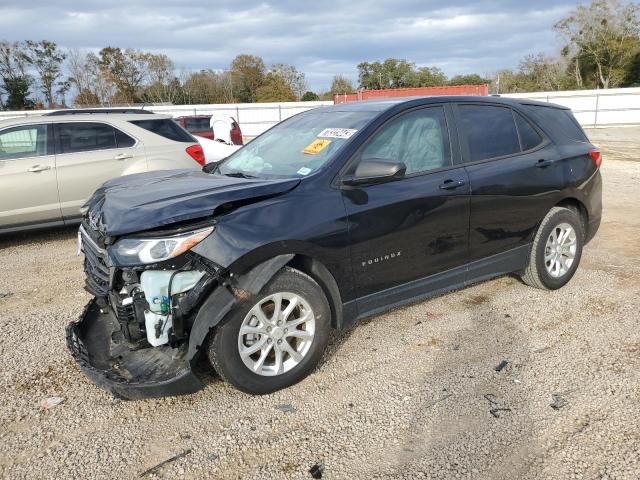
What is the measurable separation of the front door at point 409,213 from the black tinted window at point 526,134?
34.9 inches

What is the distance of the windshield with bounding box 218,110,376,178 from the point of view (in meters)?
3.42

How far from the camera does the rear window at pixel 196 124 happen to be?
55.1ft

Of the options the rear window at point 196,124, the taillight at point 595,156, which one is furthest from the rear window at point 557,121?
the rear window at point 196,124

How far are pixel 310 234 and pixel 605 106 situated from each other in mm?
33071

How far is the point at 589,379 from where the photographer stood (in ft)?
10.3

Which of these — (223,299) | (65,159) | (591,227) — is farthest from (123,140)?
(591,227)

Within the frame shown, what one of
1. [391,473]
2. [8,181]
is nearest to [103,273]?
[391,473]

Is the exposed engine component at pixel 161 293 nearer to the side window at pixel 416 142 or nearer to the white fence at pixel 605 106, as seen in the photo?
the side window at pixel 416 142

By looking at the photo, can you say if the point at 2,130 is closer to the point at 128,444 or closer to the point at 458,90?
the point at 128,444

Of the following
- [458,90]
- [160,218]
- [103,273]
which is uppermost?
[458,90]

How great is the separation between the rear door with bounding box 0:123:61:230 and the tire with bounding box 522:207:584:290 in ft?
18.4

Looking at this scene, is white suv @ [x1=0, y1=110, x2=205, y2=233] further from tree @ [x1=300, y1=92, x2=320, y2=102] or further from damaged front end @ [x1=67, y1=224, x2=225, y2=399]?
tree @ [x1=300, y1=92, x2=320, y2=102]

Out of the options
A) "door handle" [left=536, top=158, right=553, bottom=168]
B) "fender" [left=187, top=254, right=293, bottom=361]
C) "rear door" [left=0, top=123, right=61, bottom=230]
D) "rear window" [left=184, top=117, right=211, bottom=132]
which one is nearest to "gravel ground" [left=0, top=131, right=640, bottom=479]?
"fender" [left=187, top=254, right=293, bottom=361]

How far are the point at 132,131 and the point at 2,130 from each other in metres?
Answer: 1.52
